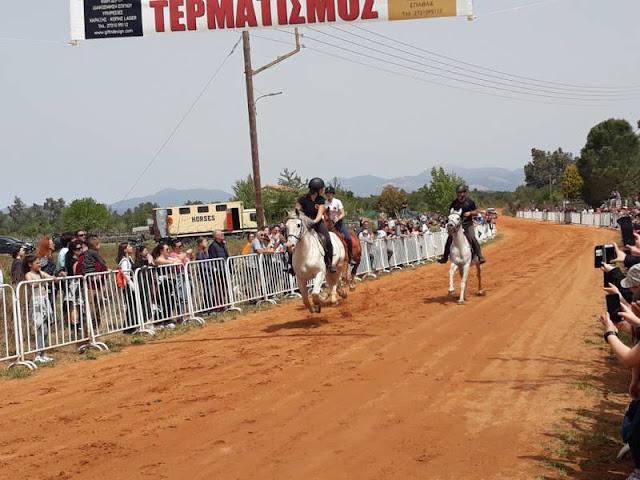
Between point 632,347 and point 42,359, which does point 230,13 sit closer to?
point 42,359

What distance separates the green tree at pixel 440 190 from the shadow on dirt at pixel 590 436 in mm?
67688

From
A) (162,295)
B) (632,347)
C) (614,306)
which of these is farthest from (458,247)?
(632,347)

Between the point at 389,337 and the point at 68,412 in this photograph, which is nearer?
the point at 68,412

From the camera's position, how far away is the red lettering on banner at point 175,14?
39.6ft

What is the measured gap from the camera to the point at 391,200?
95.9 meters

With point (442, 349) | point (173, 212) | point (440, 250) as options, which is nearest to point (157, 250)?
point (442, 349)

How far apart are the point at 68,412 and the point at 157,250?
27.0 feet

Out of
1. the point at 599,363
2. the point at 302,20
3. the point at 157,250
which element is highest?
the point at 302,20

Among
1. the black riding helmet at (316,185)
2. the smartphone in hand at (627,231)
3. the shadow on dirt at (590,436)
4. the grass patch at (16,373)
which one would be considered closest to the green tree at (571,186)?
the black riding helmet at (316,185)

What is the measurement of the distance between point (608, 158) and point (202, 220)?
47.8m

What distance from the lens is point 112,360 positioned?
1138 cm

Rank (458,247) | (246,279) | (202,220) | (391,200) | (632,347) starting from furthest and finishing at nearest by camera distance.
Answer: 1. (391,200)
2. (202,220)
3. (246,279)
4. (458,247)
5. (632,347)

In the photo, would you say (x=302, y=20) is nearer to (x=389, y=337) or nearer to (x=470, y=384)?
(x=389, y=337)

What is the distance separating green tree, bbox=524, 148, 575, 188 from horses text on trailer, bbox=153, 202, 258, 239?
383ft
